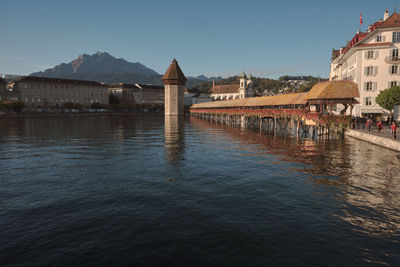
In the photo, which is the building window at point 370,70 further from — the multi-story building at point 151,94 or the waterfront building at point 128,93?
the multi-story building at point 151,94

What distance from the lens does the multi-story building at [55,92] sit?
122 metres

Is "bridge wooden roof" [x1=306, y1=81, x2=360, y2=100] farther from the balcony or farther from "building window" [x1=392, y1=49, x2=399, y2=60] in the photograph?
"building window" [x1=392, y1=49, x2=399, y2=60]

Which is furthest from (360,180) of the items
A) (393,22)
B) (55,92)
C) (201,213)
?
(55,92)

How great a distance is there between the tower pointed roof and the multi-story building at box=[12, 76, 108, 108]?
2274 inches

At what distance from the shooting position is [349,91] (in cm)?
3231

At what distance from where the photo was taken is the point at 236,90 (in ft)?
593

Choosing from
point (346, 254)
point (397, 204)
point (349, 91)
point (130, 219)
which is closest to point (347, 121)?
point (349, 91)

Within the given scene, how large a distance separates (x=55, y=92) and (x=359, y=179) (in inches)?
5795

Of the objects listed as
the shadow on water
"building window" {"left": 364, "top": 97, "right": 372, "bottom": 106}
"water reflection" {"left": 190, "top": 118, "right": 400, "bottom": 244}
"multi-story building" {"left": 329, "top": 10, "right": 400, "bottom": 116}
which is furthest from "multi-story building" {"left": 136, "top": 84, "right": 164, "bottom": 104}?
the shadow on water

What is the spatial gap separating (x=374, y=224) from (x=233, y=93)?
578 feet

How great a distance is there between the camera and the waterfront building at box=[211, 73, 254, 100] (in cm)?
16750

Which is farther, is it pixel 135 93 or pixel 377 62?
pixel 135 93

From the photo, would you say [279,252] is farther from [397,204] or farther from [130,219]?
[397,204]

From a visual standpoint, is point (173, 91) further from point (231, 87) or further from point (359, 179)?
point (359, 179)
